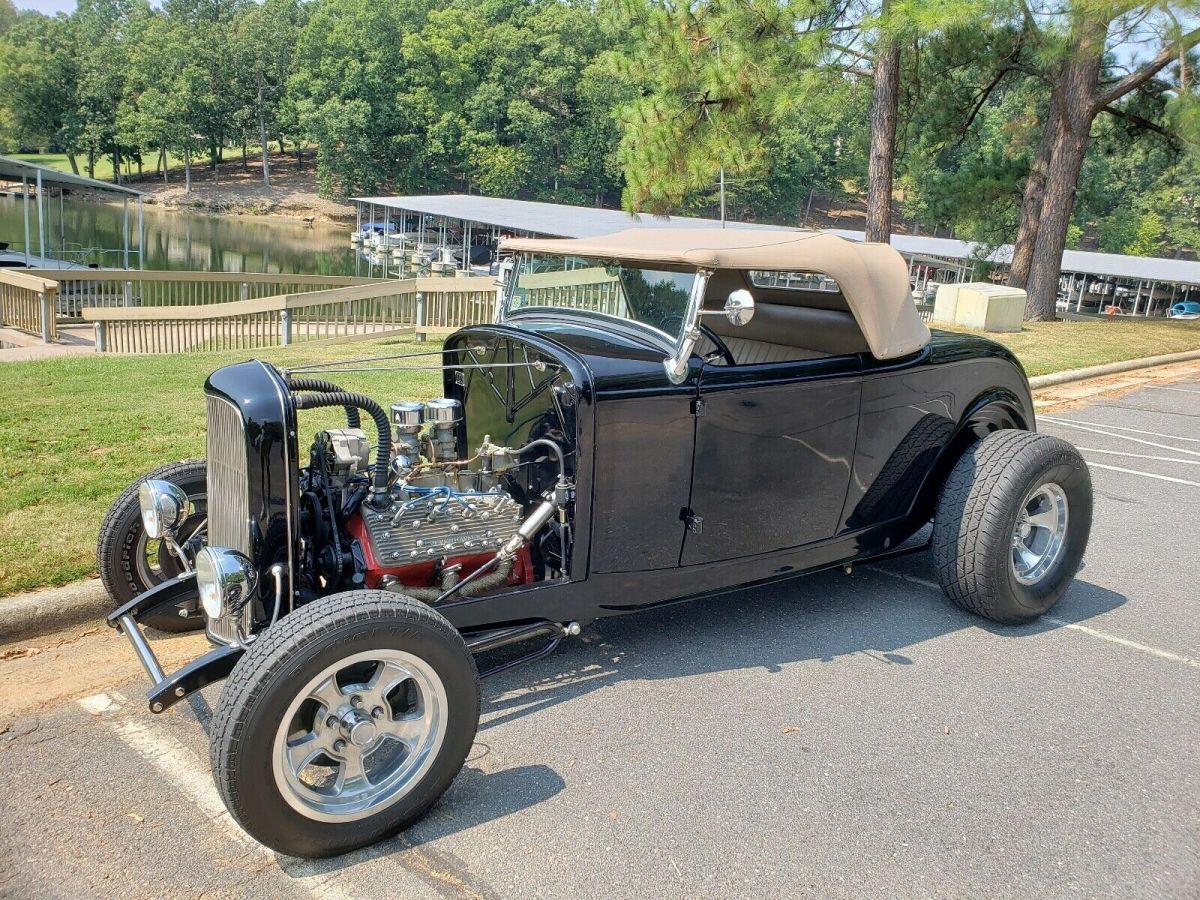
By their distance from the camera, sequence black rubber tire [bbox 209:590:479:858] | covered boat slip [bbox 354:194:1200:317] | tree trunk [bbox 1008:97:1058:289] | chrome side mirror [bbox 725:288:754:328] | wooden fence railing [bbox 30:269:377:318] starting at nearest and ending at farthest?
black rubber tire [bbox 209:590:479:858] → chrome side mirror [bbox 725:288:754:328] → wooden fence railing [bbox 30:269:377:318] → tree trunk [bbox 1008:97:1058:289] → covered boat slip [bbox 354:194:1200:317]

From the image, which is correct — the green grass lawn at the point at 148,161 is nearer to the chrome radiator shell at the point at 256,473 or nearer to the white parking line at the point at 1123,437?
the white parking line at the point at 1123,437

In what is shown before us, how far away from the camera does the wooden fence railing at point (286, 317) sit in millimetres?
14969

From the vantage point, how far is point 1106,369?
13922mm

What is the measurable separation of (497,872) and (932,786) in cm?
163

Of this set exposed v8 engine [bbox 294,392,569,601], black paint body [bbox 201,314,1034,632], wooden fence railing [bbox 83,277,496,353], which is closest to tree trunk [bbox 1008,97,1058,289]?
wooden fence railing [bbox 83,277,496,353]

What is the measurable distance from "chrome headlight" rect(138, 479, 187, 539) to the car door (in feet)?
6.81

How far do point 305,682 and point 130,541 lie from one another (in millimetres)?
1781

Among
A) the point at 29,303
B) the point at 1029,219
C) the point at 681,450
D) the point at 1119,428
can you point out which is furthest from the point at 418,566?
the point at 1029,219

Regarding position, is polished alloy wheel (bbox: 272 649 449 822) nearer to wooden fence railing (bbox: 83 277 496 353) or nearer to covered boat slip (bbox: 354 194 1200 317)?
wooden fence railing (bbox: 83 277 496 353)

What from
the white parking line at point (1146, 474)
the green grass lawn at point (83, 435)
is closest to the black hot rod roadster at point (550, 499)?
the green grass lawn at point (83, 435)

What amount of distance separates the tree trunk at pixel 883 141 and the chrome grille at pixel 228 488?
15.1 m

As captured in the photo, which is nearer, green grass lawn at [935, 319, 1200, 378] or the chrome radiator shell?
the chrome radiator shell

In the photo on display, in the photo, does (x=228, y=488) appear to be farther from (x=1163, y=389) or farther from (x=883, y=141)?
(x=883, y=141)

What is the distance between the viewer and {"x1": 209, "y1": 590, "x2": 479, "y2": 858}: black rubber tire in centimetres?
277
